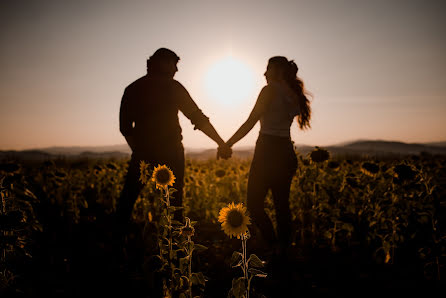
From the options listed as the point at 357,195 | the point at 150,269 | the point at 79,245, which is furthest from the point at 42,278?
the point at 357,195

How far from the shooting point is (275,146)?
360 centimetres

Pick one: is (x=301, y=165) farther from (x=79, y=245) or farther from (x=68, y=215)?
(x=68, y=215)

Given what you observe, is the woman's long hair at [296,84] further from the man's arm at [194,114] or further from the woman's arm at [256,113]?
the man's arm at [194,114]

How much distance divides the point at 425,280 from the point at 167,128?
139 inches

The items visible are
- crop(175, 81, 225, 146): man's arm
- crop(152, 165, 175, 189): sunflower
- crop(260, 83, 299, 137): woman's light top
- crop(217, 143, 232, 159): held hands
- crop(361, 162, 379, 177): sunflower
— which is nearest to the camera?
crop(152, 165, 175, 189): sunflower

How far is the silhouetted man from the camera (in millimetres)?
3711

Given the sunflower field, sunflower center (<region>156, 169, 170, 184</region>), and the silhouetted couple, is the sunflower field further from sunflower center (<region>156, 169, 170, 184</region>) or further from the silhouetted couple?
the silhouetted couple

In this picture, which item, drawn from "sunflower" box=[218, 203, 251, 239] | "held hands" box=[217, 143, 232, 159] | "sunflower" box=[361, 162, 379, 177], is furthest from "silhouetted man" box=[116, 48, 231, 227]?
"sunflower" box=[361, 162, 379, 177]

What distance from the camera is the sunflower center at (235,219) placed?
2109mm

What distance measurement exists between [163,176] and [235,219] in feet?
3.09

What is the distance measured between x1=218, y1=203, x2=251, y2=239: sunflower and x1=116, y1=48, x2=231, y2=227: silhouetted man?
1.66m

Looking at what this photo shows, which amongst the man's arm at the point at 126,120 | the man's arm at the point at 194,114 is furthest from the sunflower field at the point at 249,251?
the man's arm at the point at 194,114

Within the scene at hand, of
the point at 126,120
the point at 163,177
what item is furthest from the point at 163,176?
the point at 126,120

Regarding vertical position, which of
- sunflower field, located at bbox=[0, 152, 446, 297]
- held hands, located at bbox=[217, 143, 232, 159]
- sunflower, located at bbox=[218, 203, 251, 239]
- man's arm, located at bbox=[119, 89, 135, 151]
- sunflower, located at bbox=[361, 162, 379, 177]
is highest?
man's arm, located at bbox=[119, 89, 135, 151]
